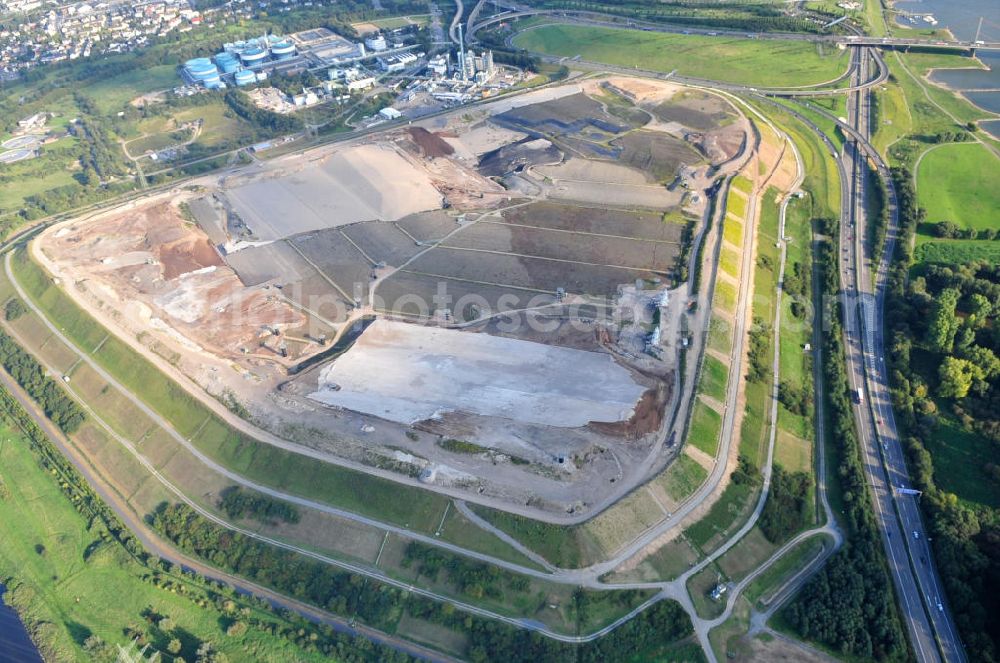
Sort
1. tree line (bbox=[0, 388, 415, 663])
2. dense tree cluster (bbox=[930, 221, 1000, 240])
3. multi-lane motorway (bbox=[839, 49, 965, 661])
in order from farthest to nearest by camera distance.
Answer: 1. dense tree cluster (bbox=[930, 221, 1000, 240])
2. tree line (bbox=[0, 388, 415, 663])
3. multi-lane motorway (bbox=[839, 49, 965, 661])

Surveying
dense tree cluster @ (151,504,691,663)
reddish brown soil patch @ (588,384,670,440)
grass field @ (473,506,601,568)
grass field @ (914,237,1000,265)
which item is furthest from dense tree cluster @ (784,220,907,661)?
grass field @ (914,237,1000,265)

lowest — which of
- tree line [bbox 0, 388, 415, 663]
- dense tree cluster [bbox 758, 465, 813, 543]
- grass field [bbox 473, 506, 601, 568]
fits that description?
tree line [bbox 0, 388, 415, 663]

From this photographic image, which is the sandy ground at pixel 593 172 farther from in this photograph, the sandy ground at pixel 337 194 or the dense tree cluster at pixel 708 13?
the dense tree cluster at pixel 708 13

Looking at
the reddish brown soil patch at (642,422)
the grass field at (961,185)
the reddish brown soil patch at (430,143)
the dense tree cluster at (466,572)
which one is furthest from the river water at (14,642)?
the grass field at (961,185)

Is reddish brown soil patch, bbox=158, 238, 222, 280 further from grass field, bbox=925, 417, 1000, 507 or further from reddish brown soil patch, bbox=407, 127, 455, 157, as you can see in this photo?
grass field, bbox=925, 417, 1000, 507

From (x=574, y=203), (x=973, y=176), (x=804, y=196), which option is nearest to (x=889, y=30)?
(x=973, y=176)

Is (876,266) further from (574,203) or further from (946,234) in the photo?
(574,203)

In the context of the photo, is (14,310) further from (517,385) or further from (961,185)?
(961,185)
